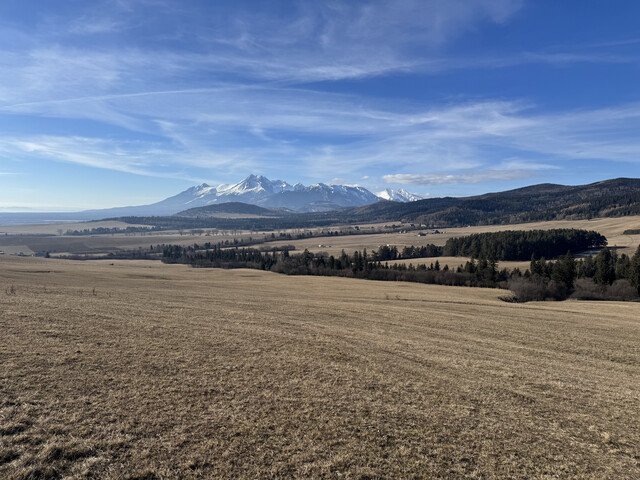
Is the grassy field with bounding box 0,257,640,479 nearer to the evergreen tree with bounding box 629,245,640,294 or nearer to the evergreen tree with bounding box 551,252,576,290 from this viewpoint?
the evergreen tree with bounding box 629,245,640,294

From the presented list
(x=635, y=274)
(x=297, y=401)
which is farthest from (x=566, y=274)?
(x=297, y=401)

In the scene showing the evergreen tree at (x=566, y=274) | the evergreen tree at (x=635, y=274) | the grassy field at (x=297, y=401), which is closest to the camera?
the grassy field at (x=297, y=401)

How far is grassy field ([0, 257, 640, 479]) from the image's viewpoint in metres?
9.47

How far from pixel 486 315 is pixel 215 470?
3429 centimetres

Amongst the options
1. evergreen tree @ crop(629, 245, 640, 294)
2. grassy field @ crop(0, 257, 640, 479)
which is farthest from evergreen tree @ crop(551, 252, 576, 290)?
grassy field @ crop(0, 257, 640, 479)

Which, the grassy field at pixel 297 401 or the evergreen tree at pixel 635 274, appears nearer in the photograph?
the grassy field at pixel 297 401

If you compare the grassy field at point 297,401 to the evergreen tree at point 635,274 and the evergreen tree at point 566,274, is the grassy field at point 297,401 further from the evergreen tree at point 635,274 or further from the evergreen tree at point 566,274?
the evergreen tree at point 566,274

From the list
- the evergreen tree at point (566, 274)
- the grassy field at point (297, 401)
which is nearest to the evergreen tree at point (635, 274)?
the evergreen tree at point (566, 274)

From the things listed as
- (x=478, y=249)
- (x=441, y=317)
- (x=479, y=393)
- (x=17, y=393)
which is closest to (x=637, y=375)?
(x=479, y=393)

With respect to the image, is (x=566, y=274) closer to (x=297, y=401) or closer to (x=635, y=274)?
(x=635, y=274)

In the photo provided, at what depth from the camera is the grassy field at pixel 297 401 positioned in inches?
373

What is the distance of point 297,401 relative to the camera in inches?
520

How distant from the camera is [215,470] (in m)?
8.91

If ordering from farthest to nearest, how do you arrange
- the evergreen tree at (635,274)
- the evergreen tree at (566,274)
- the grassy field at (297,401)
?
the evergreen tree at (566,274), the evergreen tree at (635,274), the grassy field at (297,401)
